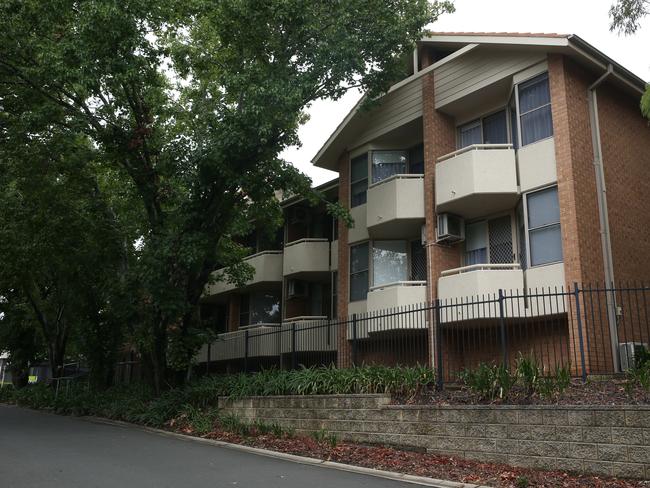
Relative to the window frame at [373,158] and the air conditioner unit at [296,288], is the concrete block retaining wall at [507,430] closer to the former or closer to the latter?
the window frame at [373,158]

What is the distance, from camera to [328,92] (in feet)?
54.2

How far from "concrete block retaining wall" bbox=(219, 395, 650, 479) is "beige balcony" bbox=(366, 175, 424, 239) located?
6461 mm

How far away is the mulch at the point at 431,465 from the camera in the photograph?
8.16 metres

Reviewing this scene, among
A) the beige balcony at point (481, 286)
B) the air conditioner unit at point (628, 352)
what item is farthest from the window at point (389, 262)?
the air conditioner unit at point (628, 352)

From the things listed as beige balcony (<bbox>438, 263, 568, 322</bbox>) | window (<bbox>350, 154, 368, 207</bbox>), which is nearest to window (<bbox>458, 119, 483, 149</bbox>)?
window (<bbox>350, 154, 368, 207</bbox>)

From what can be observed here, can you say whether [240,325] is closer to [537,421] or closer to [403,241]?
[403,241]

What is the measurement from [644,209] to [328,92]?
8.43 metres

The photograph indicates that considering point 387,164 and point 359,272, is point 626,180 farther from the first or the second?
point 359,272

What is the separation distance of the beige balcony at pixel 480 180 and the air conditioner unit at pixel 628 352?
414cm

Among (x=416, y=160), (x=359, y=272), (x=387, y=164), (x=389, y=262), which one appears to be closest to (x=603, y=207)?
(x=416, y=160)

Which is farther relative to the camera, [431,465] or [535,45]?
[535,45]

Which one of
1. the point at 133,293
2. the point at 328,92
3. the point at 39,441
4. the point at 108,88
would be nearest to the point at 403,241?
the point at 328,92

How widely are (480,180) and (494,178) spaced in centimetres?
33

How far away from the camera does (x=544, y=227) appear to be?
1445 cm
